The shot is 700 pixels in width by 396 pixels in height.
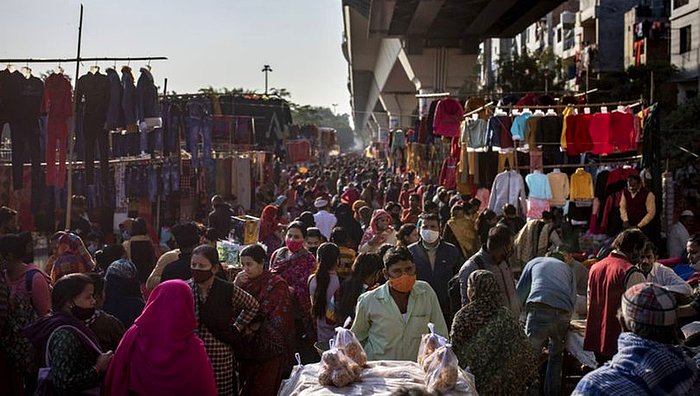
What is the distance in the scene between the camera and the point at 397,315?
5918 mm

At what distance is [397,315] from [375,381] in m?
1.24

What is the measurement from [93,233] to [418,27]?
835 inches

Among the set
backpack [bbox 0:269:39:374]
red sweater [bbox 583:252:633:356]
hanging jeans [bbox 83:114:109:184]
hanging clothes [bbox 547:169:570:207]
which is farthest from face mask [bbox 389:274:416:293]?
hanging clothes [bbox 547:169:570:207]

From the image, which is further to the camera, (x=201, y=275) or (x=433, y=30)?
(x=433, y=30)

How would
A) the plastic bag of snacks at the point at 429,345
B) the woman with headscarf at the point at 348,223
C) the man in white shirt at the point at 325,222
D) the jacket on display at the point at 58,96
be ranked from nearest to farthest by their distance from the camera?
the plastic bag of snacks at the point at 429,345, the jacket on display at the point at 58,96, the woman with headscarf at the point at 348,223, the man in white shirt at the point at 325,222

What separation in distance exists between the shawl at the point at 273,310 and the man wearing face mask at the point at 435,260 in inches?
80.4

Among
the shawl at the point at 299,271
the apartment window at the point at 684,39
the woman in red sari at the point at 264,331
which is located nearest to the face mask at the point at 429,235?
the shawl at the point at 299,271

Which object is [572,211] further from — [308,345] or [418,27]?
[418,27]

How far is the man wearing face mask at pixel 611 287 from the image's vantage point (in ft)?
21.7

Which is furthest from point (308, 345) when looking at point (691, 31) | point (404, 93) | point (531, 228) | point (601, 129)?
point (404, 93)

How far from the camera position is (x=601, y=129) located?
40.7 feet

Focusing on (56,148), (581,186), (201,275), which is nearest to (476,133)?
(581,186)

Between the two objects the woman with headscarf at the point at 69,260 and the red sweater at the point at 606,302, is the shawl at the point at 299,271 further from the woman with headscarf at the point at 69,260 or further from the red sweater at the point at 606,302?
the red sweater at the point at 606,302

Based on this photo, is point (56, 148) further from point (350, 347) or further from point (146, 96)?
point (350, 347)
